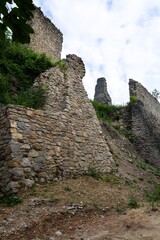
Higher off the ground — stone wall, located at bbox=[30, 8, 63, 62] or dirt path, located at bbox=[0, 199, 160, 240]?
stone wall, located at bbox=[30, 8, 63, 62]

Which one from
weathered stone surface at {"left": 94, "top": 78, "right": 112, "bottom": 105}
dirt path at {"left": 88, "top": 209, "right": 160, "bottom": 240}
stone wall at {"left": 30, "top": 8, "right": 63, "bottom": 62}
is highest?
stone wall at {"left": 30, "top": 8, "right": 63, "bottom": 62}

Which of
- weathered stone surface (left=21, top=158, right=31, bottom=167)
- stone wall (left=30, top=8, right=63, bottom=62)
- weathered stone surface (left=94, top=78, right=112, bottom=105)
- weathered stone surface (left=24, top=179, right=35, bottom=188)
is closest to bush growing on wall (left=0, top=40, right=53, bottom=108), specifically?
weathered stone surface (left=21, top=158, right=31, bottom=167)

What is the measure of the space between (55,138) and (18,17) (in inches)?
230

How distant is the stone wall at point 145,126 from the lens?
13.6 metres

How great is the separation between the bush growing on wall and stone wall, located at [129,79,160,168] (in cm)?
538

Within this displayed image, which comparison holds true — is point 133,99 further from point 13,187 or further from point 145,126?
point 13,187

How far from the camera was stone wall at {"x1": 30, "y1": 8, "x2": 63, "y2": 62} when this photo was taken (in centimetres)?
1490

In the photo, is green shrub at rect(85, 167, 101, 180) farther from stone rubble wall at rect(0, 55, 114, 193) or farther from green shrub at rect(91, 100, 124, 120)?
green shrub at rect(91, 100, 124, 120)

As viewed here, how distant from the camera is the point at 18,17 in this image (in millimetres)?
2494

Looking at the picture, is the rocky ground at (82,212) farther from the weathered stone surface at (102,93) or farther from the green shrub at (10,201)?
the weathered stone surface at (102,93)

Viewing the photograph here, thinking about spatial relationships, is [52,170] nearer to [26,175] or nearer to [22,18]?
[26,175]

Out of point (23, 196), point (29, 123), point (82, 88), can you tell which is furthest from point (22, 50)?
point (23, 196)

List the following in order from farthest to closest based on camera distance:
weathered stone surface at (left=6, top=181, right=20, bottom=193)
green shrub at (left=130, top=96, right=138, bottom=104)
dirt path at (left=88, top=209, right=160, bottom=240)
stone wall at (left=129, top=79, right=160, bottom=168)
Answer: green shrub at (left=130, top=96, right=138, bottom=104) < stone wall at (left=129, top=79, right=160, bottom=168) < weathered stone surface at (left=6, top=181, right=20, bottom=193) < dirt path at (left=88, top=209, right=160, bottom=240)

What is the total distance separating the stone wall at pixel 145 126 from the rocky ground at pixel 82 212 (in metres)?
4.78
